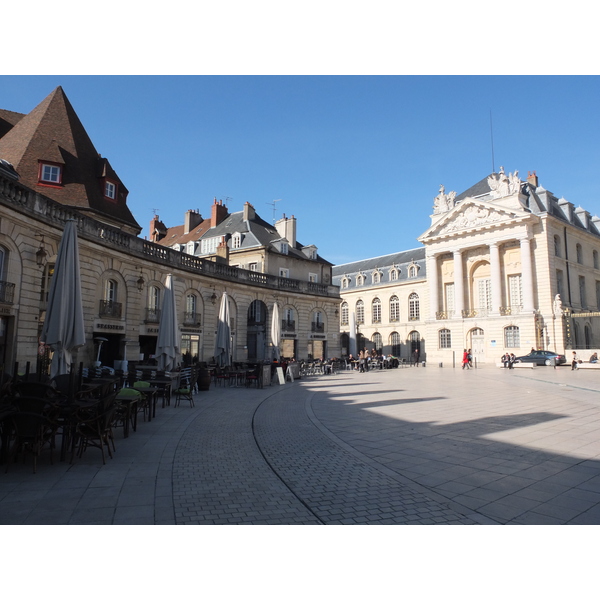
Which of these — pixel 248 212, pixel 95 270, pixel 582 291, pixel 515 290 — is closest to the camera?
pixel 95 270

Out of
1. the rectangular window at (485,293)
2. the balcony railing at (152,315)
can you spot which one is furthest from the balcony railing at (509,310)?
the balcony railing at (152,315)

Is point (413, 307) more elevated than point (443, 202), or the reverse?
point (443, 202)

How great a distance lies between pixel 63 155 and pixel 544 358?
3502 cm

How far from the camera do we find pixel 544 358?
3444 cm

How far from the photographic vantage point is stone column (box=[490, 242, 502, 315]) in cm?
4138

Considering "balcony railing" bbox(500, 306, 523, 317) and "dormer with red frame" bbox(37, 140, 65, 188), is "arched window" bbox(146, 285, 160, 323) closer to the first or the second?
"dormer with red frame" bbox(37, 140, 65, 188)

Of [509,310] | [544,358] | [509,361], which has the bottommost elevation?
[509,361]

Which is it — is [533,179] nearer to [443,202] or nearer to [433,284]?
[443,202]

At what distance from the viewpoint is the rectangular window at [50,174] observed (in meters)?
20.3

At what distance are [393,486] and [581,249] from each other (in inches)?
1940

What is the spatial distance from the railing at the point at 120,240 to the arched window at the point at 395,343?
984 inches

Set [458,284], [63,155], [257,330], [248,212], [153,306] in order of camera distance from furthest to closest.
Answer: [458,284] < [248,212] < [257,330] < [63,155] < [153,306]

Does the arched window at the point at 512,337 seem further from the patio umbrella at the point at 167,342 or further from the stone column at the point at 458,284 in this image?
the patio umbrella at the point at 167,342

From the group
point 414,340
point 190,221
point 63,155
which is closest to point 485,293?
point 414,340
